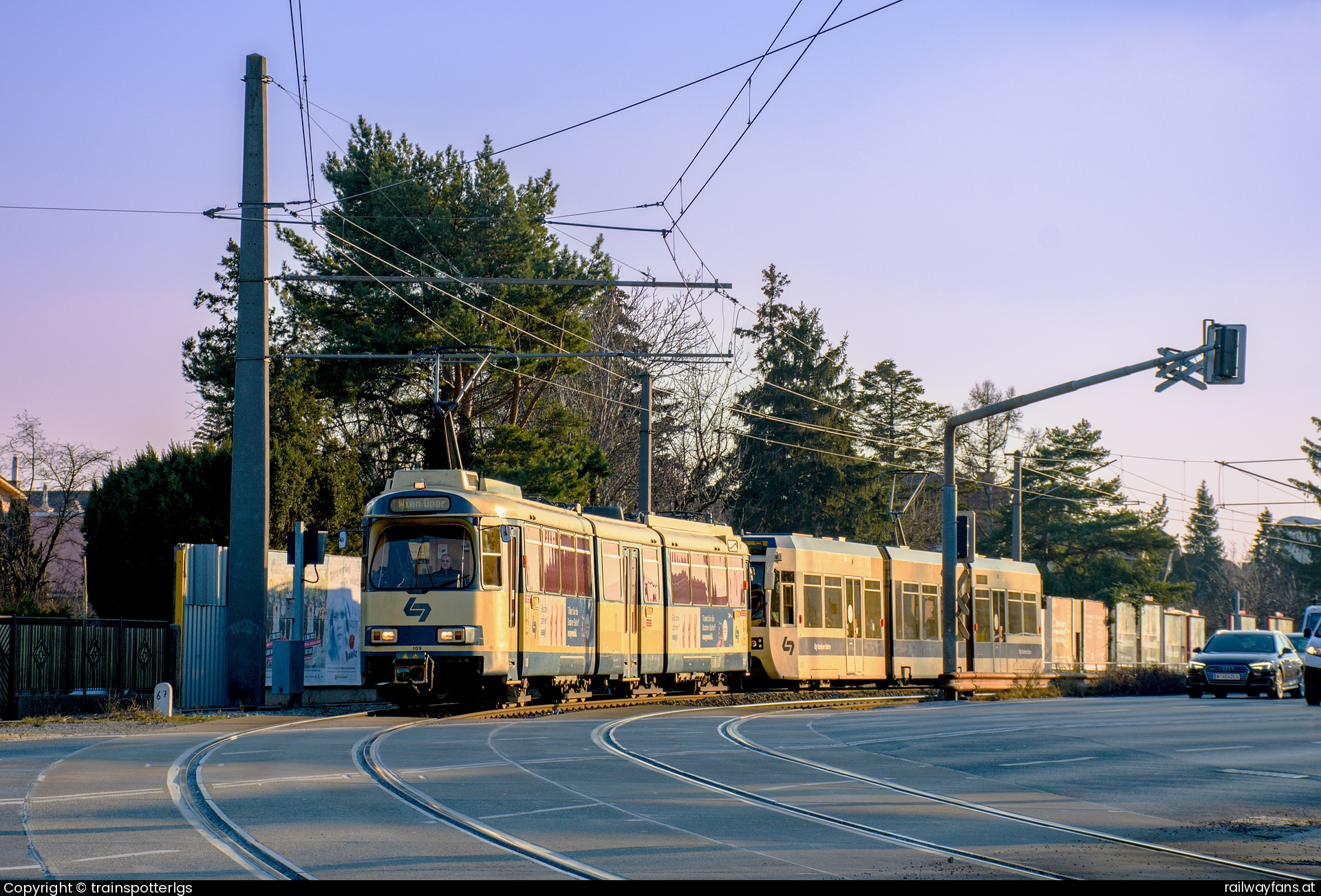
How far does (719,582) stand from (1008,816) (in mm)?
17749

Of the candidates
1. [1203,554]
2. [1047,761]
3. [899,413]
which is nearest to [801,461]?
[899,413]

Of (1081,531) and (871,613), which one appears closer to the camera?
(871,613)

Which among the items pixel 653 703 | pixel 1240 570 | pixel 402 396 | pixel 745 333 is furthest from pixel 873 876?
pixel 1240 570

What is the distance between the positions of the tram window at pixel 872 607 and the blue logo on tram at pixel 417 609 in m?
13.7

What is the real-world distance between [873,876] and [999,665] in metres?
29.6

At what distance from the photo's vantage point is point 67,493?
49531 millimetres

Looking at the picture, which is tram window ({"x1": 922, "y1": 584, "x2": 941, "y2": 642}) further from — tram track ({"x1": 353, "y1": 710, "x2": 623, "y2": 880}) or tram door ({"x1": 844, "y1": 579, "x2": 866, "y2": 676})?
tram track ({"x1": 353, "y1": 710, "x2": 623, "y2": 880})

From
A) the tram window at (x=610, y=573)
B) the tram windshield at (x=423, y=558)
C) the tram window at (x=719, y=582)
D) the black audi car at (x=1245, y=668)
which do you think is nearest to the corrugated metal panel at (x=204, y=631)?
the tram windshield at (x=423, y=558)

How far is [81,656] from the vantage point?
23406 mm

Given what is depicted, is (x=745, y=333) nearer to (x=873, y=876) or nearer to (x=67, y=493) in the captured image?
(x=67, y=493)

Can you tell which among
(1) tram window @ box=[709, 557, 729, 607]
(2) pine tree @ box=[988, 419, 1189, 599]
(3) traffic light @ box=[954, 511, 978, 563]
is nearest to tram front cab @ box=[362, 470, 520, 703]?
(1) tram window @ box=[709, 557, 729, 607]

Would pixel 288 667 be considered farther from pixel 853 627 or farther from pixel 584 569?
pixel 853 627

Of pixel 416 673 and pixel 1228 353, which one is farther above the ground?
pixel 1228 353

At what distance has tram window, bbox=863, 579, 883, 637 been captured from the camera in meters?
32.3
